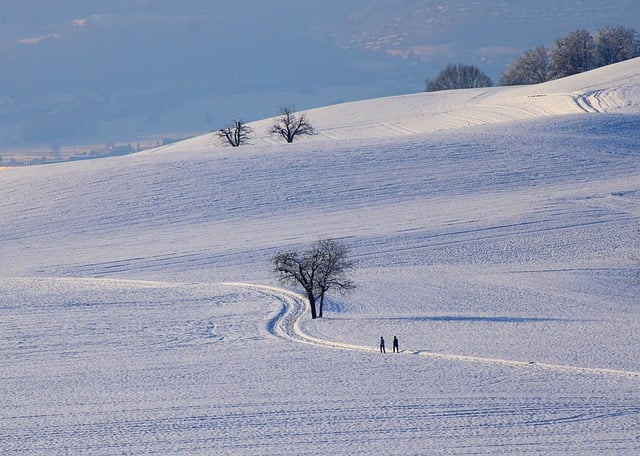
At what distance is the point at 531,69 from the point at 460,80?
14.0 meters

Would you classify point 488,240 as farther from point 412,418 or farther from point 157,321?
point 412,418

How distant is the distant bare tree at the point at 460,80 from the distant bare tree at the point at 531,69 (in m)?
9.05

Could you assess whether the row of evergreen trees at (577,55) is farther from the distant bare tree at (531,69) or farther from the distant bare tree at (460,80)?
the distant bare tree at (460,80)

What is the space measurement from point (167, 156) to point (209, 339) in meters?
40.8

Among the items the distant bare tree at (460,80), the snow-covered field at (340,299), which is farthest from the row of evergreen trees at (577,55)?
the snow-covered field at (340,299)

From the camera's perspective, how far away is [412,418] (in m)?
23.5

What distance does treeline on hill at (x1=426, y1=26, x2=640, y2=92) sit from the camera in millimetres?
Result: 115938

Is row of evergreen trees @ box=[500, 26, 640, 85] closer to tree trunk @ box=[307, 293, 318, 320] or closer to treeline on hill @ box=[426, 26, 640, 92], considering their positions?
treeline on hill @ box=[426, 26, 640, 92]

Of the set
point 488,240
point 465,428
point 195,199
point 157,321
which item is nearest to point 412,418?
point 465,428

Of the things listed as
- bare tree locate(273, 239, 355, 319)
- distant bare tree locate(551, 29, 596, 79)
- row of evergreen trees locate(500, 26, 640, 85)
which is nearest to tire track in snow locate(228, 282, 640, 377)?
bare tree locate(273, 239, 355, 319)

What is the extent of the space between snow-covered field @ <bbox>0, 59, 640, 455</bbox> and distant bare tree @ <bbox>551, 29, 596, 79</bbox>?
116 ft

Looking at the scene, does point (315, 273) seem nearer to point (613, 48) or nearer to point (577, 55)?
point (577, 55)

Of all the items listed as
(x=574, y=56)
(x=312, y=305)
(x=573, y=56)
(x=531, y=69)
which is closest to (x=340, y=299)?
(x=312, y=305)

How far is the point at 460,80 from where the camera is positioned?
136m
